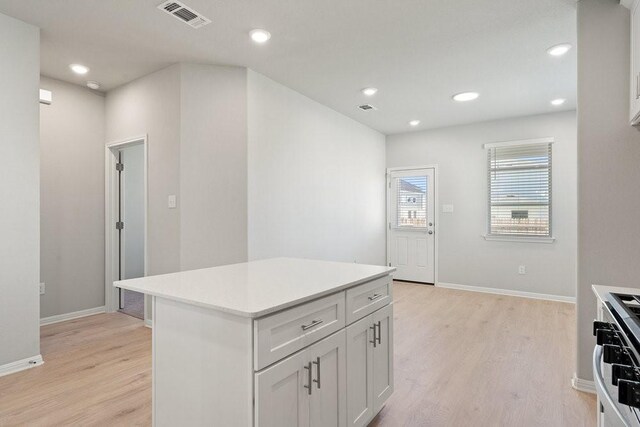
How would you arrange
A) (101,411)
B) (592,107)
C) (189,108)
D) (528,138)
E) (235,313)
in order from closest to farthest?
(235,313), (101,411), (592,107), (189,108), (528,138)

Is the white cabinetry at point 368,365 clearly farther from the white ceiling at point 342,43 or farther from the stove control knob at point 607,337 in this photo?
the white ceiling at point 342,43

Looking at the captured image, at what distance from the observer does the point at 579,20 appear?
2381 millimetres

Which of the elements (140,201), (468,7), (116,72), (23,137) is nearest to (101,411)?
(23,137)

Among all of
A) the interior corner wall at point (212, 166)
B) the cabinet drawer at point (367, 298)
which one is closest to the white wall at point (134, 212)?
the interior corner wall at point (212, 166)

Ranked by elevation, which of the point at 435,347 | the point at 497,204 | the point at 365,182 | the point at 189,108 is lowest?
the point at 435,347

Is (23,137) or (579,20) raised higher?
(579,20)

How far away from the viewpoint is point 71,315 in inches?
155

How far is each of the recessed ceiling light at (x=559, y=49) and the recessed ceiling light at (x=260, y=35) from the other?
97.2 inches

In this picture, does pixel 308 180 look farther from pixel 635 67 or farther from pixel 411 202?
pixel 635 67

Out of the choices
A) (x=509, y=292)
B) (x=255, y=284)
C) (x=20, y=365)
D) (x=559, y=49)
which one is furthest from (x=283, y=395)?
(x=509, y=292)

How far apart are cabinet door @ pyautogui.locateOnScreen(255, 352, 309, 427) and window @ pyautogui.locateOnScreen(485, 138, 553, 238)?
4.82 m

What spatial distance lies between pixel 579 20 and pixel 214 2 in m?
2.53

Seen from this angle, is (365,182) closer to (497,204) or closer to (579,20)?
(497,204)

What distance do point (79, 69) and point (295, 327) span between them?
3776mm
